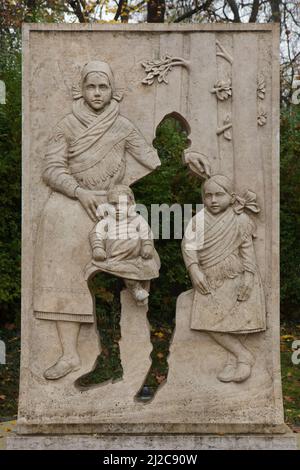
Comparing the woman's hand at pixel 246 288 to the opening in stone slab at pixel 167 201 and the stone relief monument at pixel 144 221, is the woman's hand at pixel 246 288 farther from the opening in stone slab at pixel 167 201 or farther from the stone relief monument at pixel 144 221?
the opening in stone slab at pixel 167 201

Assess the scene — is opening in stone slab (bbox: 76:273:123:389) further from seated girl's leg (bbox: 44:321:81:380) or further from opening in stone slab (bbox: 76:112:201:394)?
seated girl's leg (bbox: 44:321:81:380)

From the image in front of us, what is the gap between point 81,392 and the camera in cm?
609

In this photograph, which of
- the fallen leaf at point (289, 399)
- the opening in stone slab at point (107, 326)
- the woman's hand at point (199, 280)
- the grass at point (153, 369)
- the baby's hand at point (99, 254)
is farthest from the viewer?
the opening in stone slab at point (107, 326)

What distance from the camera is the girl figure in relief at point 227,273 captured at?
6.04m

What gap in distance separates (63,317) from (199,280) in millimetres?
989

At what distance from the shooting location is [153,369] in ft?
29.8

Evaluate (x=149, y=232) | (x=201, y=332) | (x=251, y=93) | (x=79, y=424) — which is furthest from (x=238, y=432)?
(x=251, y=93)

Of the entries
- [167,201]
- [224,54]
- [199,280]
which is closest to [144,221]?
[199,280]

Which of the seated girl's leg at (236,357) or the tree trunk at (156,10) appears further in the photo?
the tree trunk at (156,10)

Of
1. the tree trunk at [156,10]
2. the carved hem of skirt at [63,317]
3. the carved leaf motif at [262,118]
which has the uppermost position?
the tree trunk at [156,10]

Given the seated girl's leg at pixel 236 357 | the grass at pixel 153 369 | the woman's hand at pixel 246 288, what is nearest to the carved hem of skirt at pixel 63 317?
the seated girl's leg at pixel 236 357

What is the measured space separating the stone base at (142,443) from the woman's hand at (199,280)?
39.8 inches

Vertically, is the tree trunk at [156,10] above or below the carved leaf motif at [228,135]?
above

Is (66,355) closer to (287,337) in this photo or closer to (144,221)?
(144,221)
